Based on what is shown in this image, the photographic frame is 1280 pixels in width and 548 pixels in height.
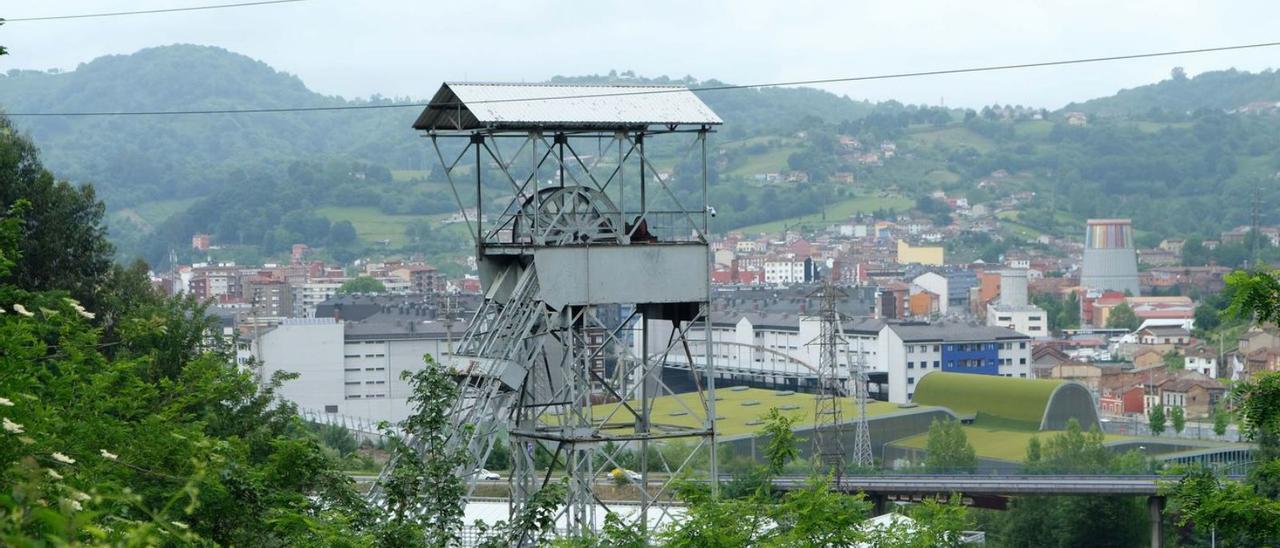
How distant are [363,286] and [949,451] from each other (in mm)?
96599

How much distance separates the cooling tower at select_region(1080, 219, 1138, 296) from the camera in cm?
17225

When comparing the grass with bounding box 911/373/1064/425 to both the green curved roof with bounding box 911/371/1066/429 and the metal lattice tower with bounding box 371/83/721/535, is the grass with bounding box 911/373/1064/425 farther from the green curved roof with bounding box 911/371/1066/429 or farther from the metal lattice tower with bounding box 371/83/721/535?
the metal lattice tower with bounding box 371/83/721/535

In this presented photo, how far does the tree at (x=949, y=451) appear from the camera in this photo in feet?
180

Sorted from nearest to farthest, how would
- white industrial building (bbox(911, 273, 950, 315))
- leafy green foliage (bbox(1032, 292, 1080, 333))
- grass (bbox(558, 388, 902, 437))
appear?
grass (bbox(558, 388, 902, 437)), leafy green foliage (bbox(1032, 292, 1080, 333)), white industrial building (bbox(911, 273, 950, 315))

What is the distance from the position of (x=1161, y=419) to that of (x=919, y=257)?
408 feet

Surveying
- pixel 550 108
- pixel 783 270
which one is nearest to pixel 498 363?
pixel 550 108

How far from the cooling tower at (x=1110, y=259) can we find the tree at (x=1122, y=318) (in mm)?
26274

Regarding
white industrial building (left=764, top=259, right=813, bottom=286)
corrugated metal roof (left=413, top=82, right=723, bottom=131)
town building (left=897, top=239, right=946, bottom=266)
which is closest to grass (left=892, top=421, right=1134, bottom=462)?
corrugated metal roof (left=413, top=82, right=723, bottom=131)

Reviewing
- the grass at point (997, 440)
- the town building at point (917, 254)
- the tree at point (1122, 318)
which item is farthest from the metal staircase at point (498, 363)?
the town building at point (917, 254)

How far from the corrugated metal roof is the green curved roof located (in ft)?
179

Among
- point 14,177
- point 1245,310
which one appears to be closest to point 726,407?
point 14,177

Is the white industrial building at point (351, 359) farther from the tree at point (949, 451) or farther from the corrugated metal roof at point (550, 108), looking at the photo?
the corrugated metal roof at point (550, 108)

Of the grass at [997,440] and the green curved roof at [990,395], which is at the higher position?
the green curved roof at [990,395]

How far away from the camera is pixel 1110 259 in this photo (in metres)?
172
